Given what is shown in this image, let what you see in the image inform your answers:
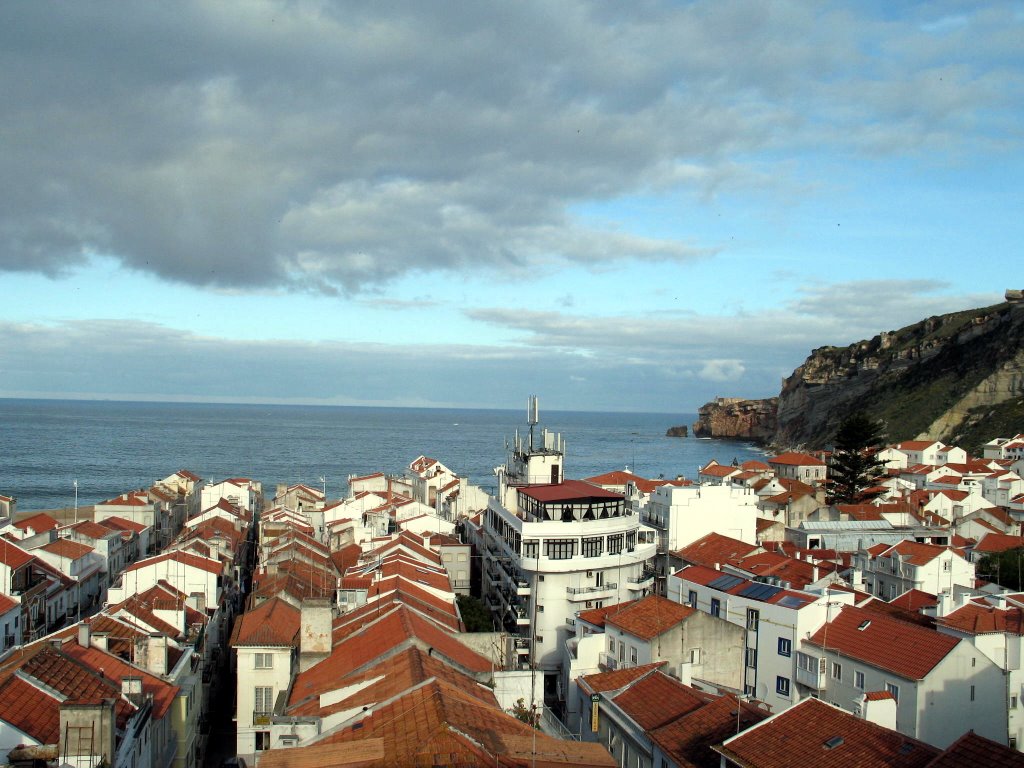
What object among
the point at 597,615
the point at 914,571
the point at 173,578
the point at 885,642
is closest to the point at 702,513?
the point at 914,571

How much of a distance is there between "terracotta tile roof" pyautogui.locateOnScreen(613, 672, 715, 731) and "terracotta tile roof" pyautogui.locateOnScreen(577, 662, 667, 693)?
0.70 metres

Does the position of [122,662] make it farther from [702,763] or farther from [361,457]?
[361,457]

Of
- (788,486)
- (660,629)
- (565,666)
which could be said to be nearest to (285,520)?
(565,666)

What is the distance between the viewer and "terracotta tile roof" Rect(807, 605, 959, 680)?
2473 centimetres

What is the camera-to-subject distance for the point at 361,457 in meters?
158

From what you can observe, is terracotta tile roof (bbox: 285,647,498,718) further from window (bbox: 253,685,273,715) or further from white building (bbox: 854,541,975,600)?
white building (bbox: 854,541,975,600)

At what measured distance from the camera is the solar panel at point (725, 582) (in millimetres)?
32781

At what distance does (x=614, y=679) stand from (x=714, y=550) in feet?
71.1

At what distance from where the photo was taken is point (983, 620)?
2709cm

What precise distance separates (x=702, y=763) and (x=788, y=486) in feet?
199

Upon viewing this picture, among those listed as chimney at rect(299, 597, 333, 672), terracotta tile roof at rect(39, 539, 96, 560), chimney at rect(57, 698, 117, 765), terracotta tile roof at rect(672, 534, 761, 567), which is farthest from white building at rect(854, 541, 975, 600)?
terracotta tile roof at rect(39, 539, 96, 560)

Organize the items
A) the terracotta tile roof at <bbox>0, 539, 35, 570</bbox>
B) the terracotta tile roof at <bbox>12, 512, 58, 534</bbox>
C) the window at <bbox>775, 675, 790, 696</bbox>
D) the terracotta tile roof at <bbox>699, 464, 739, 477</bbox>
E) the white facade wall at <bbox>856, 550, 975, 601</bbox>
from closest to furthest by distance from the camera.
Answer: the window at <bbox>775, 675, 790, 696</bbox>
the terracotta tile roof at <bbox>0, 539, 35, 570</bbox>
the white facade wall at <bbox>856, 550, 975, 601</bbox>
the terracotta tile roof at <bbox>12, 512, 58, 534</bbox>
the terracotta tile roof at <bbox>699, 464, 739, 477</bbox>

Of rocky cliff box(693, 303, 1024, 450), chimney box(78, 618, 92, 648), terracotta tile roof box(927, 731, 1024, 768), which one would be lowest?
chimney box(78, 618, 92, 648)

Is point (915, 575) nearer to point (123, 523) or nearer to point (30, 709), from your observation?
point (30, 709)
